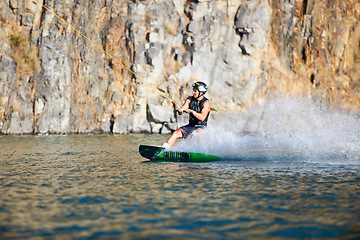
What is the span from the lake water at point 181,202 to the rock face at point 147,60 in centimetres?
2176

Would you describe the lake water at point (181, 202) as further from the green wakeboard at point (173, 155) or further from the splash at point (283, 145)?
the splash at point (283, 145)

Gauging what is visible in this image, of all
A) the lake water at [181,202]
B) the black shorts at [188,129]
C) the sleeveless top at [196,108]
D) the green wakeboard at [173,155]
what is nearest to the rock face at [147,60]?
the sleeveless top at [196,108]

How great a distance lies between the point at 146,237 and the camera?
12.0 ft

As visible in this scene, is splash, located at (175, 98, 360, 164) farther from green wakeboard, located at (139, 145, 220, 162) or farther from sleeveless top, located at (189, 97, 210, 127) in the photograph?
green wakeboard, located at (139, 145, 220, 162)

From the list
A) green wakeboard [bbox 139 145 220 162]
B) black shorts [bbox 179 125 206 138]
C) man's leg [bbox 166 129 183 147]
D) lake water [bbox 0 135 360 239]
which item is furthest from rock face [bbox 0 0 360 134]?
lake water [bbox 0 135 360 239]

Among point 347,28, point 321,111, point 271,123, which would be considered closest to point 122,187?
point 271,123

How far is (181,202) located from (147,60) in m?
26.7

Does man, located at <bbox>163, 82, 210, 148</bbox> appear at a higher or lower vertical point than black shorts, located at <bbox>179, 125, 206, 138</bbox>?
higher

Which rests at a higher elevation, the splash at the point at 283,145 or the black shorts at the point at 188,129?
the black shorts at the point at 188,129

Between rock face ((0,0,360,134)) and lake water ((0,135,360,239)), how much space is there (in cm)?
2176


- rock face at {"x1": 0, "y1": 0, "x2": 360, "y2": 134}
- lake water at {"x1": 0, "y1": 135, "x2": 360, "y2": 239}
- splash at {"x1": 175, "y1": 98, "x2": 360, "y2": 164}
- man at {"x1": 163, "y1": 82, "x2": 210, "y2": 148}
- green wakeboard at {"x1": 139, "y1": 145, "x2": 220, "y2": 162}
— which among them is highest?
rock face at {"x1": 0, "y1": 0, "x2": 360, "y2": 134}

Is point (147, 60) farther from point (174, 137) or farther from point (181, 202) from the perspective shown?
point (181, 202)

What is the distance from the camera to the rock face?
95.9 feet

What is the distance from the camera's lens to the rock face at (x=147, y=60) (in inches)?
1150
